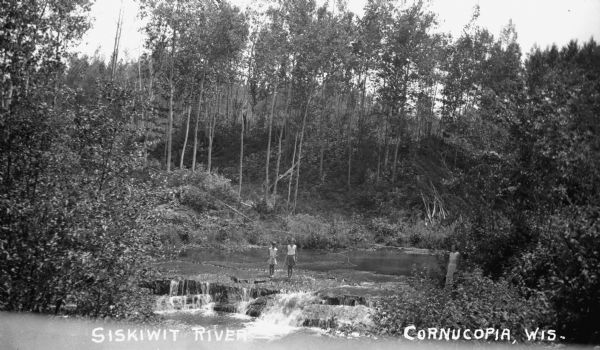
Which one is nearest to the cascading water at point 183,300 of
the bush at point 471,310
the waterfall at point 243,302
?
the waterfall at point 243,302

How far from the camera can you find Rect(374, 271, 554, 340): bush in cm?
1103

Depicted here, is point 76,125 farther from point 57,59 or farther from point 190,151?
point 190,151

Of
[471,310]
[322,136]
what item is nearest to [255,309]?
[471,310]

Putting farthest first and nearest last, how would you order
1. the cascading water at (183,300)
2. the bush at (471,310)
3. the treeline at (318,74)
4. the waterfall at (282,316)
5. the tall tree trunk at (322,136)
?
1. the tall tree trunk at (322,136)
2. the treeline at (318,74)
3. the cascading water at (183,300)
4. the waterfall at (282,316)
5. the bush at (471,310)

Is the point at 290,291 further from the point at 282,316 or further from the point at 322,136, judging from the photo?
the point at 322,136

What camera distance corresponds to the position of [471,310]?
11.3m

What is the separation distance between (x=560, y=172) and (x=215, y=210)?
27204 millimetres

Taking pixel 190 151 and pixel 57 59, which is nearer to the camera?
pixel 57 59

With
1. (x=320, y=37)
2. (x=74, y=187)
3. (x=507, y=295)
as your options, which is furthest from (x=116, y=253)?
(x=320, y=37)

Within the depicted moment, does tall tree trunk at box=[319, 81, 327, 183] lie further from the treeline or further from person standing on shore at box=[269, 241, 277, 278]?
person standing on shore at box=[269, 241, 277, 278]

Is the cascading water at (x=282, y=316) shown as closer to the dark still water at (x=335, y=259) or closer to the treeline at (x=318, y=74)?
the dark still water at (x=335, y=259)

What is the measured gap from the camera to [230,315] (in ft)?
65.1

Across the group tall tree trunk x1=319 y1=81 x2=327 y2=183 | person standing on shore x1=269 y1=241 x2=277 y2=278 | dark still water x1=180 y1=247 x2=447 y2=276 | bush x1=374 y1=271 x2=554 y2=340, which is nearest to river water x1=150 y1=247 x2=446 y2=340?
dark still water x1=180 y1=247 x2=447 y2=276

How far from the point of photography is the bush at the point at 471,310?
11031mm
